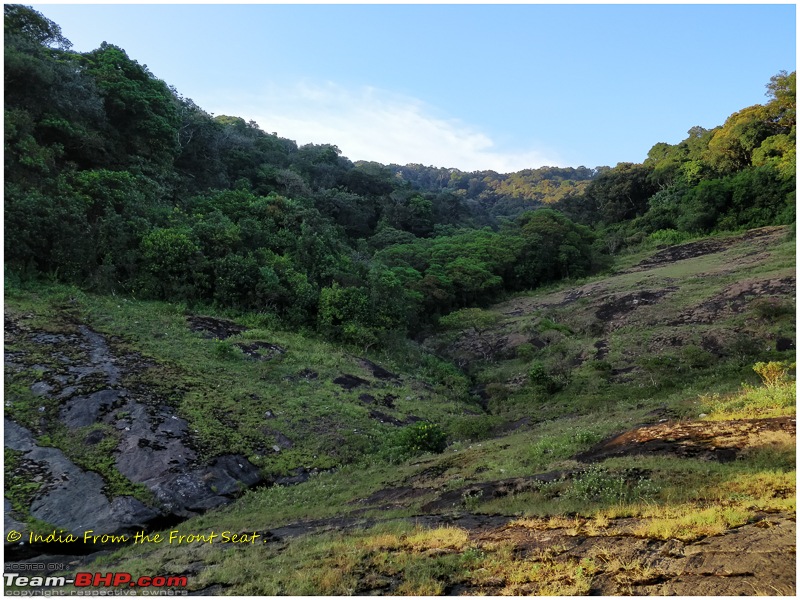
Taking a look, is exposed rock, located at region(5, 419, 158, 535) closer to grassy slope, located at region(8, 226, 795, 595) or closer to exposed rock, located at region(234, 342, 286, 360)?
grassy slope, located at region(8, 226, 795, 595)

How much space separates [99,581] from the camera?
7.38 m

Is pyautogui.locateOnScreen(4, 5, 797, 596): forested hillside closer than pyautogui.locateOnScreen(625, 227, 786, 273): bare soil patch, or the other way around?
pyautogui.locateOnScreen(4, 5, 797, 596): forested hillside

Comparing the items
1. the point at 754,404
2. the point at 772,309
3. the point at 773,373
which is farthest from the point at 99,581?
→ the point at 772,309

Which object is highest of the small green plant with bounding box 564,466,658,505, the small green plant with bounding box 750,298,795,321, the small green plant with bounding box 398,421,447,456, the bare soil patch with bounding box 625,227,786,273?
the bare soil patch with bounding box 625,227,786,273

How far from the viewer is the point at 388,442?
16.5m

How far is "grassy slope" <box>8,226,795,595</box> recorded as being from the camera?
646cm

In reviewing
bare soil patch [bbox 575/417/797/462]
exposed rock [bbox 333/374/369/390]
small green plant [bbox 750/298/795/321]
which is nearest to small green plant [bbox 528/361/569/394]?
exposed rock [bbox 333/374/369/390]

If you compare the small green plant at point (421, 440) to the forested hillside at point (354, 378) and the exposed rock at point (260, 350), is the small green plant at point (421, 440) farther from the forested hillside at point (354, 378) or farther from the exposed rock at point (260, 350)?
the exposed rock at point (260, 350)

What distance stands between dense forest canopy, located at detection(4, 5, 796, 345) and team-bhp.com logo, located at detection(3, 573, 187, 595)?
Answer: 16896 millimetres

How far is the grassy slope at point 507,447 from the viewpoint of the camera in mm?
6457

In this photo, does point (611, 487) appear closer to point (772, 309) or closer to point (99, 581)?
point (99, 581)

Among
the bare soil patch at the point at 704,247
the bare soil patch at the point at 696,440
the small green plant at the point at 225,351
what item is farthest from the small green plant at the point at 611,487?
the bare soil patch at the point at 704,247

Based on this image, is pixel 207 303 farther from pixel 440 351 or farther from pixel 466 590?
pixel 466 590

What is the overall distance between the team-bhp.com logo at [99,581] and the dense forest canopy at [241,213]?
16.9 m
